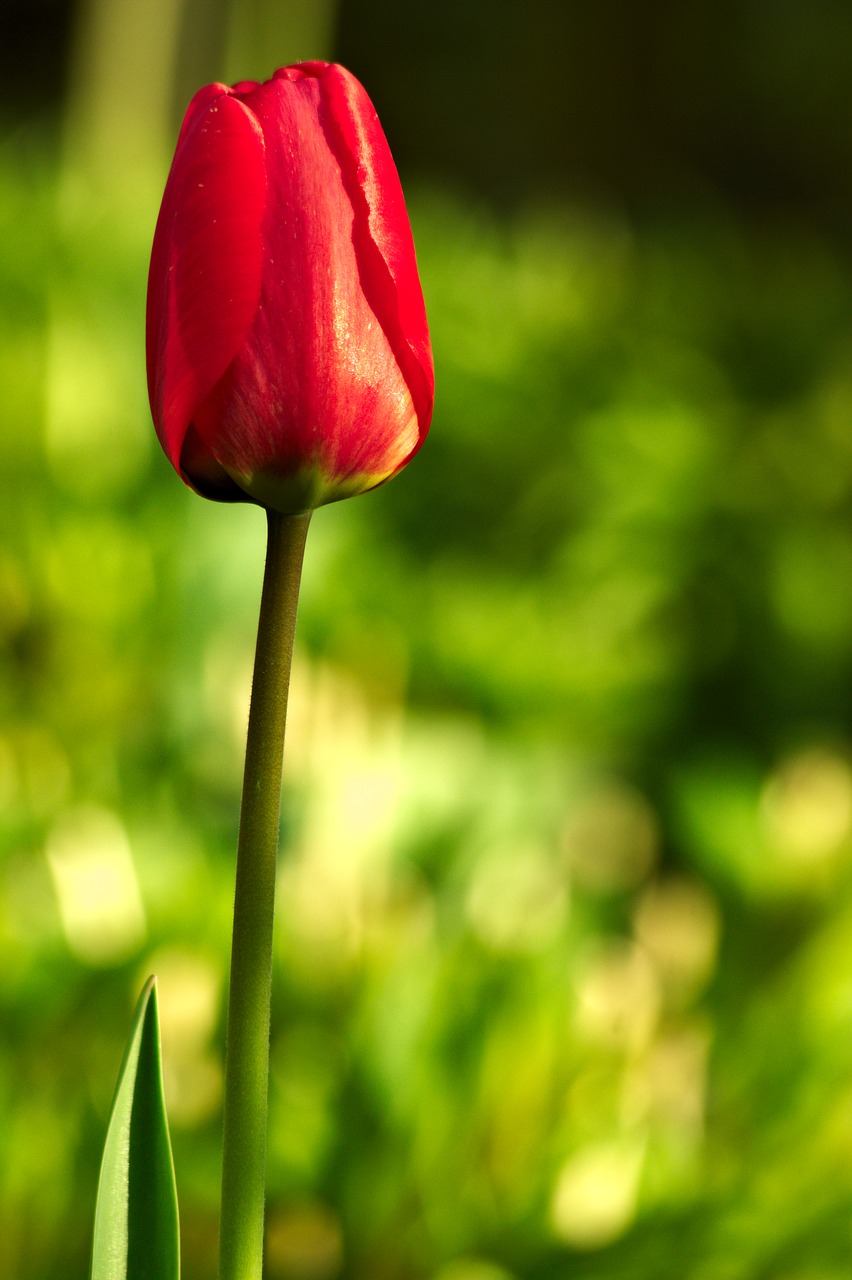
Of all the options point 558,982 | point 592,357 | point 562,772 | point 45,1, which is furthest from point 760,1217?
point 45,1

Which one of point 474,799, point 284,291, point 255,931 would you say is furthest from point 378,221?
point 474,799

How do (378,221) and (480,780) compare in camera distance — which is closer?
(378,221)

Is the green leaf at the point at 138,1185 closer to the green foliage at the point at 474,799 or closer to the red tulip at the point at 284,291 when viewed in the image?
the red tulip at the point at 284,291

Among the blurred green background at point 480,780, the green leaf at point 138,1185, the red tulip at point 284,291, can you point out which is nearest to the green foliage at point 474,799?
the blurred green background at point 480,780

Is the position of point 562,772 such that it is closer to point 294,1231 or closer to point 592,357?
point 294,1231

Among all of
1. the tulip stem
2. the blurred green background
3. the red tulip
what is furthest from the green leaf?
the blurred green background

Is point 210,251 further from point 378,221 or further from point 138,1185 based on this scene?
point 138,1185
